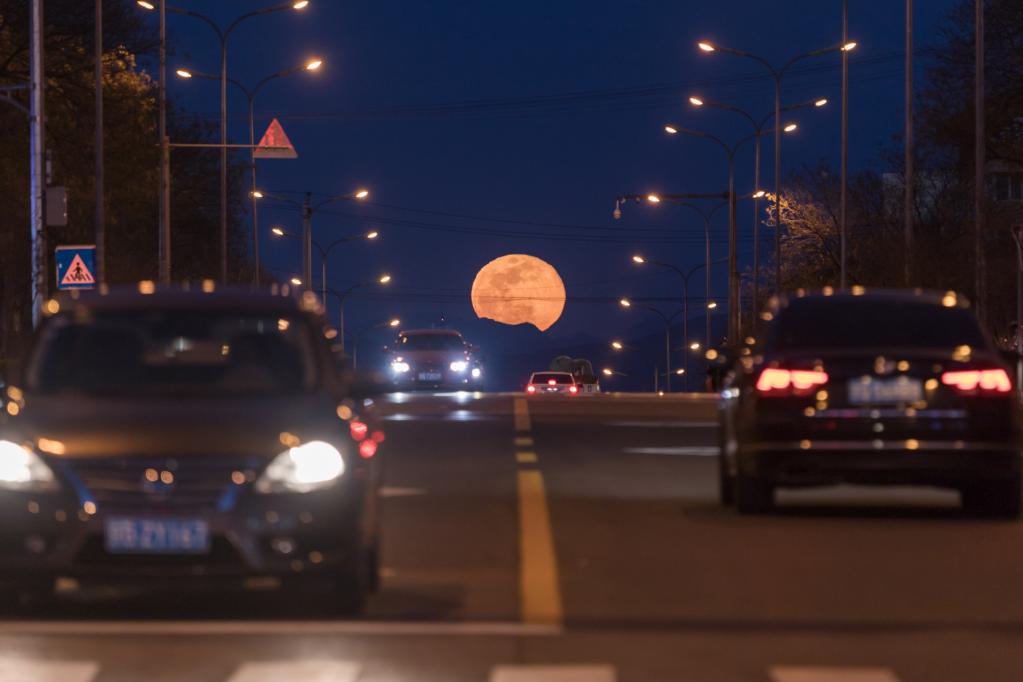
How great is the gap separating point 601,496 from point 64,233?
57740 millimetres

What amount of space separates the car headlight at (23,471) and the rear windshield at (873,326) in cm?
674

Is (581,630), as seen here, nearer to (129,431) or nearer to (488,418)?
(129,431)

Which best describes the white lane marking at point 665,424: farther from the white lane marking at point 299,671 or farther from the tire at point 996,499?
the white lane marking at point 299,671

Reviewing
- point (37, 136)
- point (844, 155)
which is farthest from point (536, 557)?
point (844, 155)

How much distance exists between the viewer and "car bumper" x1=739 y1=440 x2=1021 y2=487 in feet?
51.0

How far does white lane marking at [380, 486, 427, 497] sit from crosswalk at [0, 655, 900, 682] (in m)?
8.21

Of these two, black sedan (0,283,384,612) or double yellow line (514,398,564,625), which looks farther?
double yellow line (514,398,564,625)

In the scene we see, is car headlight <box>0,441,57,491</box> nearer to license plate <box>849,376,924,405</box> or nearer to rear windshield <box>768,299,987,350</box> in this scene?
license plate <box>849,376,924,405</box>

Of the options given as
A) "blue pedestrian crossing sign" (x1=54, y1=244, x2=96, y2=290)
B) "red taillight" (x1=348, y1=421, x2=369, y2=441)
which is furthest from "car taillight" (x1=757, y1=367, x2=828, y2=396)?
"blue pedestrian crossing sign" (x1=54, y1=244, x2=96, y2=290)

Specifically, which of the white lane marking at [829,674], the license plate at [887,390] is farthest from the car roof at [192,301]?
Answer: the license plate at [887,390]

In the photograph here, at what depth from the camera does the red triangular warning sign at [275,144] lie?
2093 inches

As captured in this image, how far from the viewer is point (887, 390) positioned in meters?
15.6

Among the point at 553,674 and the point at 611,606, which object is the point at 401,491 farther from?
the point at 553,674

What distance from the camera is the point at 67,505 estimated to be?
35.2 feet
